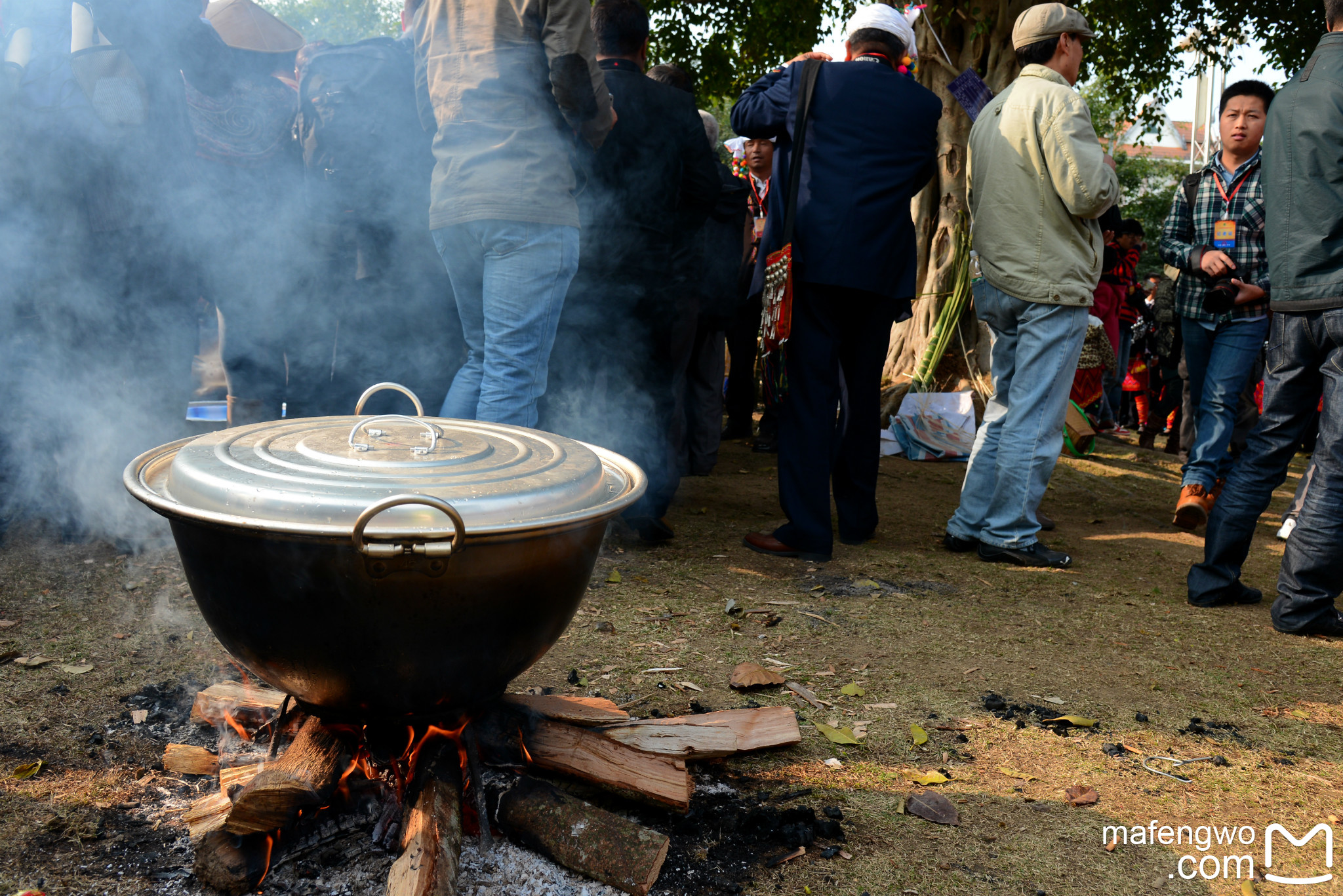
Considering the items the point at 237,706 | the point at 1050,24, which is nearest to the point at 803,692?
the point at 237,706

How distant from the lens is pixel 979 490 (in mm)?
4383

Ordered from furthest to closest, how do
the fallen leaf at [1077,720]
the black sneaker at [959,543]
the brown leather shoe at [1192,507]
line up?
the brown leather shoe at [1192,507]
the black sneaker at [959,543]
the fallen leaf at [1077,720]

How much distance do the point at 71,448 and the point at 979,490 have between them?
13.5ft

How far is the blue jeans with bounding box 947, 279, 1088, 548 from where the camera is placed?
4020mm

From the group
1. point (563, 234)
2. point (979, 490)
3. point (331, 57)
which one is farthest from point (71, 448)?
point (979, 490)

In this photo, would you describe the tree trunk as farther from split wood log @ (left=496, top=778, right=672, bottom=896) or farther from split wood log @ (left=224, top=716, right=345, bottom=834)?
split wood log @ (left=224, top=716, right=345, bottom=834)

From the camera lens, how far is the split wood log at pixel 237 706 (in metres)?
2.16

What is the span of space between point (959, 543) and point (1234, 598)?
3.76ft

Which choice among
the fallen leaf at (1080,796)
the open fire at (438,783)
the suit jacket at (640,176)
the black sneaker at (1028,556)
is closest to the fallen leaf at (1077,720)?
the fallen leaf at (1080,796)

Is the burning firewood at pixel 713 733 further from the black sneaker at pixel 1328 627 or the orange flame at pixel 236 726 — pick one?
the black sneaker at pixel 1328 627

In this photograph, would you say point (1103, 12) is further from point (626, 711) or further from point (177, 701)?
point (177, 701)

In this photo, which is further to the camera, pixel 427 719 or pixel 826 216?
pixel 826 216

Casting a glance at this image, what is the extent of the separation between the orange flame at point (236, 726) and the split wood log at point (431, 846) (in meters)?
0.58

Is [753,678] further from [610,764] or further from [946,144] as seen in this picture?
[946,144]
